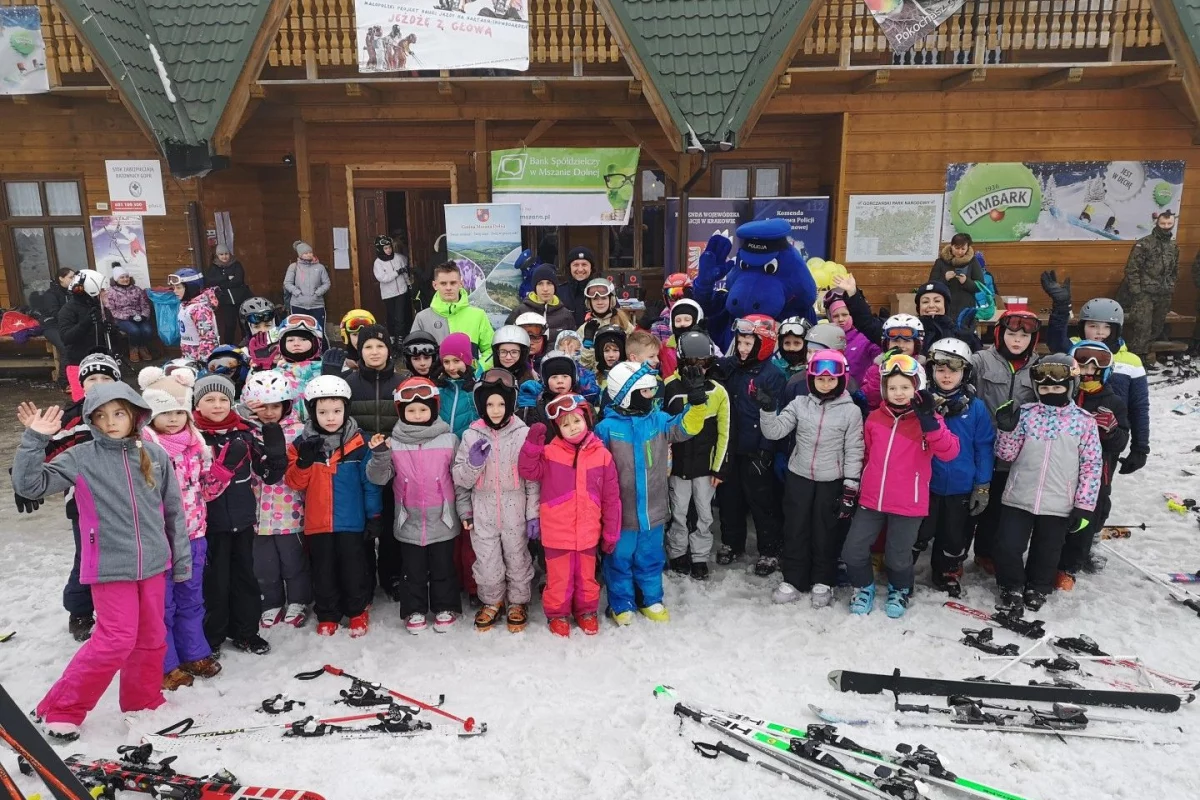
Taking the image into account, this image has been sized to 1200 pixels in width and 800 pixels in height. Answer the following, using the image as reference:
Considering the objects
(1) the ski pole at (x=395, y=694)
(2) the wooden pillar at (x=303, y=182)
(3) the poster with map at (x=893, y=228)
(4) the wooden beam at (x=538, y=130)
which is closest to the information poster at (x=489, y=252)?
(4) the wooden beam at (x=538, y=130)

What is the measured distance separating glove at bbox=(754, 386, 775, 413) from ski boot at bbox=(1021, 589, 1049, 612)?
1895 mm

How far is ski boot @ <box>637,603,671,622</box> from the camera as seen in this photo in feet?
15.4

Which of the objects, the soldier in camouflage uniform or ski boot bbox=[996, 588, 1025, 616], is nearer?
ski boot bbox=[996, 588, 1025, 616]

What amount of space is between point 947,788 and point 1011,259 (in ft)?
30.9

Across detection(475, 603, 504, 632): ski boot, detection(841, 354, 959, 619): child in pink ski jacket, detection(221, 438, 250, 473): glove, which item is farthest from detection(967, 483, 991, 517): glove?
detection(221, 438, 250, 473): glove

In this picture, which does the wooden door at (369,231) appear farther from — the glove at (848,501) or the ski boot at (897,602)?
the ski boot at (897,602)

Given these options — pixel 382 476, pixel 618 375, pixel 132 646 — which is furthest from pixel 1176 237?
pixel 132 646

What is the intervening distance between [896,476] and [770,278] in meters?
2.12

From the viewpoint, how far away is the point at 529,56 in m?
9.73

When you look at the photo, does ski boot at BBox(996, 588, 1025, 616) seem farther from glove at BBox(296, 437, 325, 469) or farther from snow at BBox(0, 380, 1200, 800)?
glove at BBox(296, 437, 325, 469)

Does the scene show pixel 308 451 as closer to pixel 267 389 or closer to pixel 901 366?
pixel 267 389

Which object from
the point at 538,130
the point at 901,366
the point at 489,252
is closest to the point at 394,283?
the point at 489,252

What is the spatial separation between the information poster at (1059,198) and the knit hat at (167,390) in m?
9.75

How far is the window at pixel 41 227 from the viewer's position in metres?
11.5
